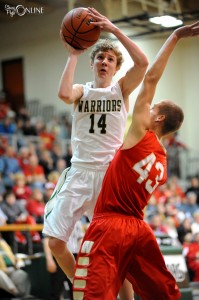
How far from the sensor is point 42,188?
40.6 feet

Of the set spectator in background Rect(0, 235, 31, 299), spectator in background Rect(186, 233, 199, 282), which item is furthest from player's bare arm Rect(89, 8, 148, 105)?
spectator in background Rect(186, 233, 199, 282)

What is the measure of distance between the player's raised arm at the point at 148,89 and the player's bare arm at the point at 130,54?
0.69 feet

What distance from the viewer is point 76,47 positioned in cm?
470

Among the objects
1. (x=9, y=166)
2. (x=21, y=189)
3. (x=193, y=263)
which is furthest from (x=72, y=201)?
(x=9, y=166)

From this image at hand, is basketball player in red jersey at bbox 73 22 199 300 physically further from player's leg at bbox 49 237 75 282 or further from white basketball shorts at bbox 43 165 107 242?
player's leg at bbox 49 237 75 282

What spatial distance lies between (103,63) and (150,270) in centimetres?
171

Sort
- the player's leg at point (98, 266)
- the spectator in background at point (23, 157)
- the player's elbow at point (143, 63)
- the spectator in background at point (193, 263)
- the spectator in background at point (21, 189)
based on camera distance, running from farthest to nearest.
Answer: the spectator in background at point (23, 157) → the spectator in background at point (21, 189) → the spectator in background at point (193, 263) → the player's elbow at point (143, 63) → the player's leg at point (98, 266)

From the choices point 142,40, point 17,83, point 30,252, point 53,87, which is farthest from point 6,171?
point 17,83

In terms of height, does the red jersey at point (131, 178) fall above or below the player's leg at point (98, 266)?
above

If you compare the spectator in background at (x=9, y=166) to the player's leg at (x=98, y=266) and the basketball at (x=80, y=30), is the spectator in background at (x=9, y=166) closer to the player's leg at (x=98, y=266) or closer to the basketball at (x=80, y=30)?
the basketball at (x=80, y=30)

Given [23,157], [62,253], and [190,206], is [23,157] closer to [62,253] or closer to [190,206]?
[190,206]

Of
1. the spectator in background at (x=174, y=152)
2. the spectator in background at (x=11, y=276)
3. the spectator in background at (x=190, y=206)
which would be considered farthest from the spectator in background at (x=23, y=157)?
the spectator in background at (x=174, y=152)

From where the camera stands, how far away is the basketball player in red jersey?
4223 mm

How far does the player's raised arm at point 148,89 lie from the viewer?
14.2ft
